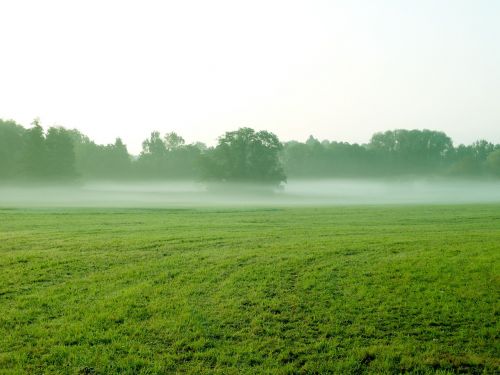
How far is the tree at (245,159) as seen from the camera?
8119cm

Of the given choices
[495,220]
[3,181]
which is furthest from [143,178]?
[495,220]


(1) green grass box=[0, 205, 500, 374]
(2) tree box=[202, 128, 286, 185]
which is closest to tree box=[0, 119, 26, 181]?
(2) tree box=[202, 128, 286, 185]

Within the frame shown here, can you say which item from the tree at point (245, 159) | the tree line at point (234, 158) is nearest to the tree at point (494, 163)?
the tree line at point (234, 158)

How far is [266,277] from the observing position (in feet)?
33.4

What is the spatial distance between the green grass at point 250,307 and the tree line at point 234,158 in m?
68.0

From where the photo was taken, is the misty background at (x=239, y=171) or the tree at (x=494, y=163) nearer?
the misty background at (x=239, y=171)

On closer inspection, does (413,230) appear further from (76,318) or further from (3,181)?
(3,181)

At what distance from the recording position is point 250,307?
8359 millimetres

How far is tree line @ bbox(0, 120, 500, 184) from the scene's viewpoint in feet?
262

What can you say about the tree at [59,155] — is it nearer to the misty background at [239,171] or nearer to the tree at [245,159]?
the misty background at [239,171]

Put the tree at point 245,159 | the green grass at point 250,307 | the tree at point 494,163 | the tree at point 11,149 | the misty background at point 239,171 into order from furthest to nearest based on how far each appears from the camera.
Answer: the tree at point 494,163 → the tree at point 245,159 → the tree at point 11,149 → the misty background at point 239,171 → the green grass at point 250,307

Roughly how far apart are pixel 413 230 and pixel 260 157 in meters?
66.6

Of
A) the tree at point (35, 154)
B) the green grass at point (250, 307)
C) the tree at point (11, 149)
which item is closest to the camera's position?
the green grass at point (250, 307)

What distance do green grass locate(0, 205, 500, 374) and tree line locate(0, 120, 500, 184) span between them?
68.0 metres
